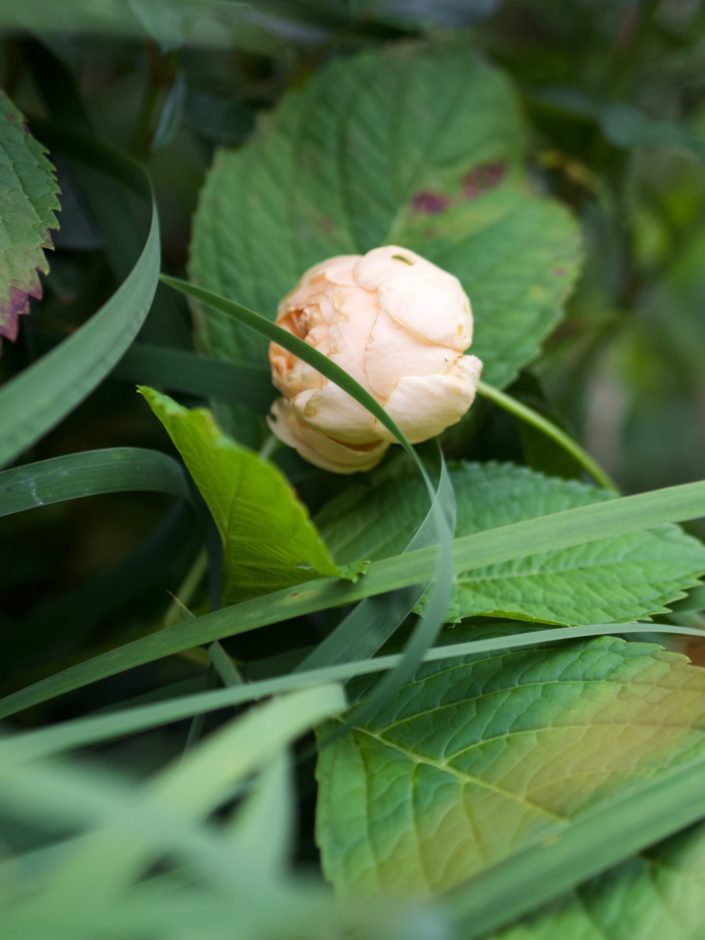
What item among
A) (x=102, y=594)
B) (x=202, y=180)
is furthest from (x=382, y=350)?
(x=202, y=180)

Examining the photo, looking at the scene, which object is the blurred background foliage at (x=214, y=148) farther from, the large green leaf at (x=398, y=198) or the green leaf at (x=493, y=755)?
the green leaf at (x=493, y=755)

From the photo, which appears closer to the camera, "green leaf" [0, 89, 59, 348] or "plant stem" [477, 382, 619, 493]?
"green leaf" [0, 89, 59, 348]

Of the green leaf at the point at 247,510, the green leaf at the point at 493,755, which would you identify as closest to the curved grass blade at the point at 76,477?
the green leaf at the point at 247,510

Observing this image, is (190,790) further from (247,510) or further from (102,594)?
(102,594)

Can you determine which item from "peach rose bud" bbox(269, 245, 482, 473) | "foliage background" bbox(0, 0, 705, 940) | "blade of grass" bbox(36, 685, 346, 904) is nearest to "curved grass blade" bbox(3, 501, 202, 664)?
"foliage background" bbox(0, 0, 705, 940)

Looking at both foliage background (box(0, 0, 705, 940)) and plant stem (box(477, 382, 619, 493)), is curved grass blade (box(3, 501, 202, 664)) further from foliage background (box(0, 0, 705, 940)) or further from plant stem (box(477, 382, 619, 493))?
plant stem (box(477, 382, 619, 493))
